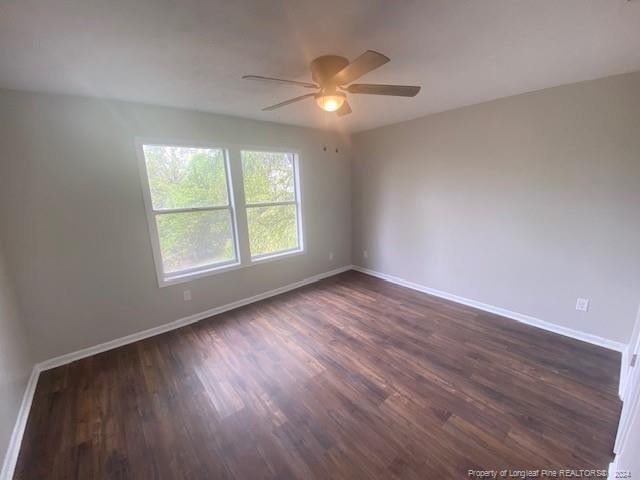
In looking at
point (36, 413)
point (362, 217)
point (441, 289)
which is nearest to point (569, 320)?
point (441, 289)

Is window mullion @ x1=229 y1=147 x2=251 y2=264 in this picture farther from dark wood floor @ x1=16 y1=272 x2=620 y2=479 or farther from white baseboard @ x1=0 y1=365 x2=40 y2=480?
white baseboard @ x1=0 y1=365 x2=40 y2=480

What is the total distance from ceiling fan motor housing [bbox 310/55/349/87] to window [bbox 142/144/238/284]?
1.79 meters

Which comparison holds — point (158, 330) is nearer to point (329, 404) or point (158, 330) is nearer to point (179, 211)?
point (179, 211)

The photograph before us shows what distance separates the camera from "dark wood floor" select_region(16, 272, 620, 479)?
4.99 ft

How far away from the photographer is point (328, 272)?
457 centimetres

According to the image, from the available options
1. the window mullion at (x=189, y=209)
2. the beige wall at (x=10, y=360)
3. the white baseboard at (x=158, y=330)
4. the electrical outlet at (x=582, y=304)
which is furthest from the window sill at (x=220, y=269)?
the electrical outlet at (x=582, y=304)

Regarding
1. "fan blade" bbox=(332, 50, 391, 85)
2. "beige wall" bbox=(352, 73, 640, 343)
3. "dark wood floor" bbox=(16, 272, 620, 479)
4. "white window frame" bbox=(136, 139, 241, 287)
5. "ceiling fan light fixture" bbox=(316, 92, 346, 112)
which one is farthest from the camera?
"white window frame" bbox=(136, 139, 241, 287)

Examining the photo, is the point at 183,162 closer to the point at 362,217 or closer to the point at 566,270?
the point at 362,217

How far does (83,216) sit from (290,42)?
2365 mm

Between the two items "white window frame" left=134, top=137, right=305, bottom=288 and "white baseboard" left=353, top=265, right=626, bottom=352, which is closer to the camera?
"white baseboard" left=353, top=265, right=626, bottom=352

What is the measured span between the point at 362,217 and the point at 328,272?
43.8 inches

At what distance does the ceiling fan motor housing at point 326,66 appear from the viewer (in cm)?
174

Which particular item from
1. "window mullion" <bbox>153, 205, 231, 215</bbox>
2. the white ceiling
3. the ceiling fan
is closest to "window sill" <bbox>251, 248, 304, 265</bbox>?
"window mullion" <bbox>153, 205, 231, 215</bbox>

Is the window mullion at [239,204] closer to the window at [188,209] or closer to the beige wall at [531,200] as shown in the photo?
the window at [188,209]
